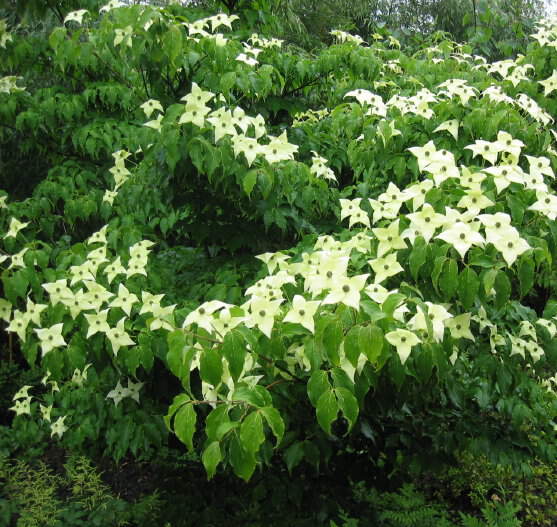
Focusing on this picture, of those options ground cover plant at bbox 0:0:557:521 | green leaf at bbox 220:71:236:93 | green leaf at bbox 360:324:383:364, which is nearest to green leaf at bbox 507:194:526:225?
ground cover plant at bbox 0:0:557:521

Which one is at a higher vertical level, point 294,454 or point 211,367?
point 211,367

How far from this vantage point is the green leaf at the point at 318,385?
1.34m

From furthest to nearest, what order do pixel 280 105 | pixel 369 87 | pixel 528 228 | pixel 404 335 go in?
1. pixel 369 87
2. pixel 280 105
3. pixel 528 228
4. pixel 404 335

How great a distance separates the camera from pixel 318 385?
134 centimetres

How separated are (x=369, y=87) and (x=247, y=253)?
1418mm

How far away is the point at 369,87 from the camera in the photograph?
3.38 m

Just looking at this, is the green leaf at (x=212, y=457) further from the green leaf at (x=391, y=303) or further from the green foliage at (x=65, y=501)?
the green foliage at (x=65, y=501)

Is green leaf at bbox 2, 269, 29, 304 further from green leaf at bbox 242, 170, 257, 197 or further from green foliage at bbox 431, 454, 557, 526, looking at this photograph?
green foliage at bbox 431, 454, 557, 526

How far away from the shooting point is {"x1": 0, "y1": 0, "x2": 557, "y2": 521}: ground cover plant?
143cm

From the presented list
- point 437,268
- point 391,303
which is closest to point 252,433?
point 391,303

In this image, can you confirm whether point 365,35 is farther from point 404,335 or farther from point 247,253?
point 404,335

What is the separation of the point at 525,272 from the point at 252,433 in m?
0.82

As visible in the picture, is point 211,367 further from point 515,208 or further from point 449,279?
point 515,208

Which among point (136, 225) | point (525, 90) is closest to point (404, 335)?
point (136, 225)
